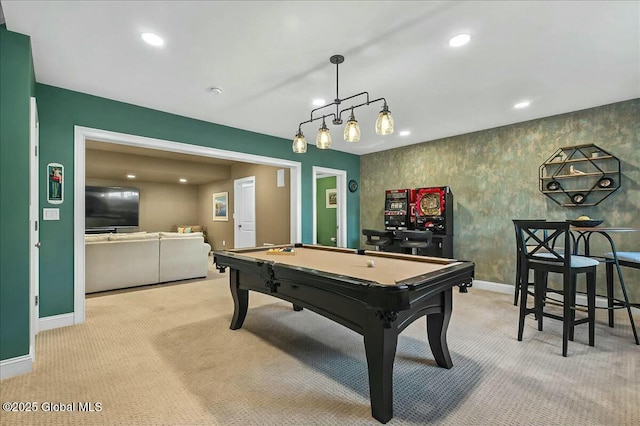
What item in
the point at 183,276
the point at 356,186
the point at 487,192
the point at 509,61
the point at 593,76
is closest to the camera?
the point at 509,61

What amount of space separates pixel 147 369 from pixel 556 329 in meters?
3.67

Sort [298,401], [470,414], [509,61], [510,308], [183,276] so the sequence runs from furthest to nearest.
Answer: [183,276] → [510,308] → [509,61] → [298,401] → [470,414]

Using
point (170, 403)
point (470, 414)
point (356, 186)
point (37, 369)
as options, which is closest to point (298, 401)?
point (170, 403)

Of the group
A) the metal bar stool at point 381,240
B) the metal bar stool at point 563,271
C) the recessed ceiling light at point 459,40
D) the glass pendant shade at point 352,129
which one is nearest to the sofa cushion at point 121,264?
the metal bar stool at point 381,240

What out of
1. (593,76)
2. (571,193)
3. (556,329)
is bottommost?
(556,329)

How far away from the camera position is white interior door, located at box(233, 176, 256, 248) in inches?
272

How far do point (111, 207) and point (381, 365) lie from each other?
28.2 feet

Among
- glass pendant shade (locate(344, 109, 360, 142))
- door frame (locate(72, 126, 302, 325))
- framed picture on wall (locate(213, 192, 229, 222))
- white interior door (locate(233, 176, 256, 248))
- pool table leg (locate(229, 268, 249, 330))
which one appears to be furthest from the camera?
framed picture on wall (locate(213, 192, 229, 222))

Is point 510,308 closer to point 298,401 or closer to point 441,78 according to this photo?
point 441,78

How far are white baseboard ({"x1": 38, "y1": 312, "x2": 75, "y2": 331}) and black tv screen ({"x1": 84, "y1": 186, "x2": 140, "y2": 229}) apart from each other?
5657 millimetres

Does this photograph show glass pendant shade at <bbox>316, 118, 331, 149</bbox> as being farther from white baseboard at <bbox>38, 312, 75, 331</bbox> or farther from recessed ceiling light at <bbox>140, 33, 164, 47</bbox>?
white baseboard at <bbox>38, 312, 75, 331</bbox>

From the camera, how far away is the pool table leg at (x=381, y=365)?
1.60 metres

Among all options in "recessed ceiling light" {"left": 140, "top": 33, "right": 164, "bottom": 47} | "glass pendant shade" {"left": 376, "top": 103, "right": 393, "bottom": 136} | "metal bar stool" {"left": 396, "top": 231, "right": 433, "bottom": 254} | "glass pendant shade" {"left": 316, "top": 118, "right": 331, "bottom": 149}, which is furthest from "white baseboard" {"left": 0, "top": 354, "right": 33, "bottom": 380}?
"metal bar stool" {"left": 396, "top": 231, "right": 433, "bottom": 254}

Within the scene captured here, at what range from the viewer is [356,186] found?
6207 mm
